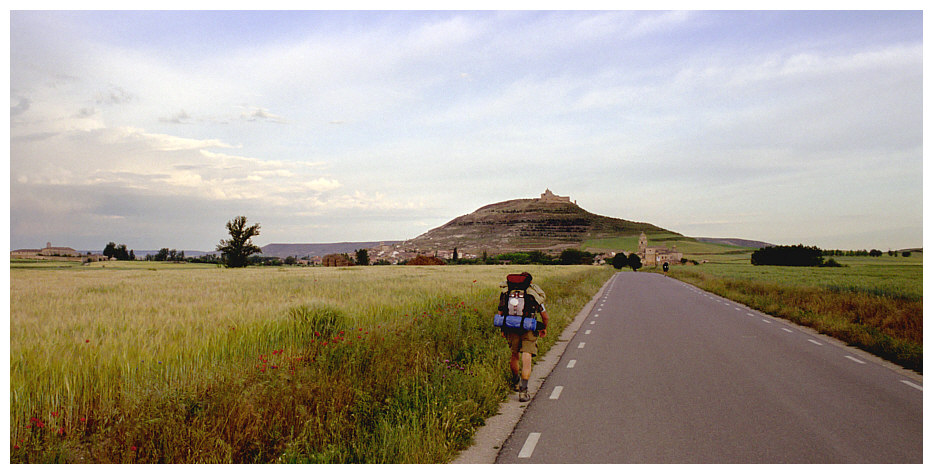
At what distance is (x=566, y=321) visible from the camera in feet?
58.2

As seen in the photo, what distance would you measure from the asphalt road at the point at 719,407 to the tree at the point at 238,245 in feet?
238

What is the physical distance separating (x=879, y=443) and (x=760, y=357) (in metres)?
5.85

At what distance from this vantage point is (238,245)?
78.8 meters

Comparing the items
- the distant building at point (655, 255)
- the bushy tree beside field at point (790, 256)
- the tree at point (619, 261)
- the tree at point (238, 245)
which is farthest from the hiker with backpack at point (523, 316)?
the distant building at point (655, 255)

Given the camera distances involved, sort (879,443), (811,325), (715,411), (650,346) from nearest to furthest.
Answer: (879,443)
(715,411)
(650,346)
(811,325)

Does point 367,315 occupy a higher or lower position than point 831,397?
higher

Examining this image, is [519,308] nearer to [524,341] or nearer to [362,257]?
[524,341]

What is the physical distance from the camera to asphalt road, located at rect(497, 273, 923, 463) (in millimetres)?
5422

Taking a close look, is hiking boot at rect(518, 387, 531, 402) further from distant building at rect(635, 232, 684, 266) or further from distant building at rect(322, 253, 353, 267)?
distant building at rect(635, 232, 684, 266)

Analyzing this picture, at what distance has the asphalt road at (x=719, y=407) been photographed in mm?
5422

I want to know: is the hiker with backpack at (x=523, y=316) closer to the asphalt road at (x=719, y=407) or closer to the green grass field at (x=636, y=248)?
the asphalt road at (x=719, y=407)

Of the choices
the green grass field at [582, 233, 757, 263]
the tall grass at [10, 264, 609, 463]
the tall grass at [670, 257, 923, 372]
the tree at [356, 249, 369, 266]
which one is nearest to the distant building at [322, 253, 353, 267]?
the tree at [356, 249, 369, 266]

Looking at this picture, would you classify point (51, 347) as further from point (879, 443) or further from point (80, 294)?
point (879, 443)

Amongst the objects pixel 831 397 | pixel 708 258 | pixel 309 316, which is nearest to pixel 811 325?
pixel 831 397
